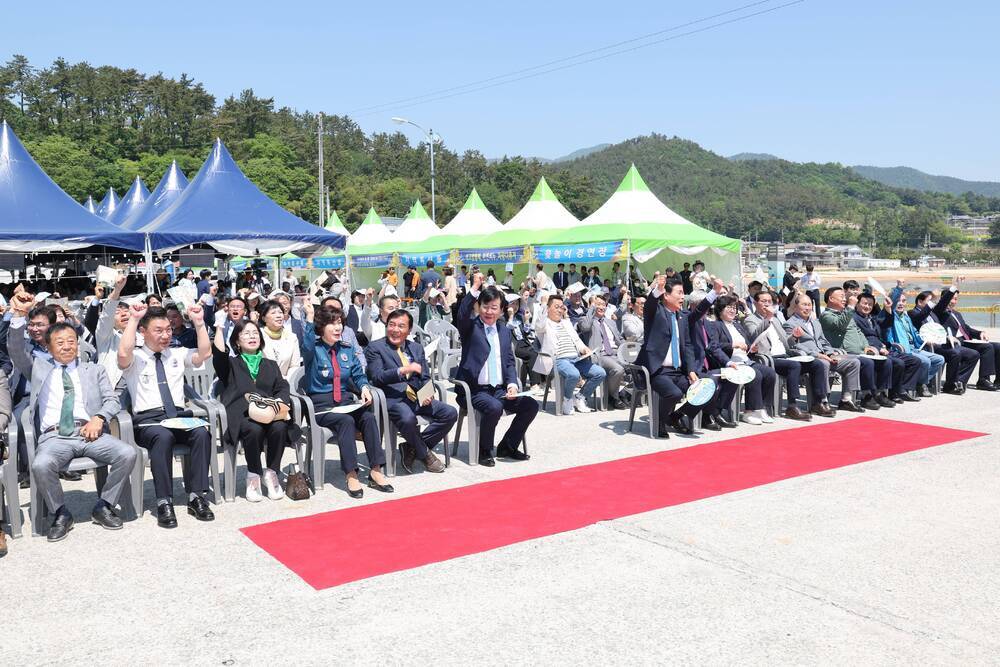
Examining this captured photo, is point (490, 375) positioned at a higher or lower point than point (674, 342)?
lower

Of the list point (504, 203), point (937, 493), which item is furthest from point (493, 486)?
point (504, 203)

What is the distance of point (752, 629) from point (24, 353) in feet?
17.4

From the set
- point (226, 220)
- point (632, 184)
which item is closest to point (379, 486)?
point (226, 220)

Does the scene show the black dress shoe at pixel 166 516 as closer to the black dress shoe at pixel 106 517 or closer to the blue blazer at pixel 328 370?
the black dress shoe at pixel 106 517

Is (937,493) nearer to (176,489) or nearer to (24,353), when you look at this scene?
(176,489)

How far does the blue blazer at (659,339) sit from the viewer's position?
8102 millimetres

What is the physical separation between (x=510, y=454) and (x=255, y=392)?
2.34 meters

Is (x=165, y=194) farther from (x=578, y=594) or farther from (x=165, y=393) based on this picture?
(x=578, y=594)

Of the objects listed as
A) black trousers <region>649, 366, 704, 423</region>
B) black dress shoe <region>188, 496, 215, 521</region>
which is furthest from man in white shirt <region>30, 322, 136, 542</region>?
black trousers <region>649, 366, 704, 423</region>

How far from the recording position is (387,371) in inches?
264

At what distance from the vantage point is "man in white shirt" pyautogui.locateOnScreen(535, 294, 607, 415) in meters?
9.55

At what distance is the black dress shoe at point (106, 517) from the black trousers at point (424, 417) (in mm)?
2114

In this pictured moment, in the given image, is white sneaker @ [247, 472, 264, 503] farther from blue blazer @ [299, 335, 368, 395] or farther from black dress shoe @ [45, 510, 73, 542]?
black dress shoe @ [45, 510, 73, 542]

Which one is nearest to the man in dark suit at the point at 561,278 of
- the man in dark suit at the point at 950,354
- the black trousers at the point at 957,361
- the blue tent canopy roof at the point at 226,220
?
the blue tent canopy roof at the point at 226,220
